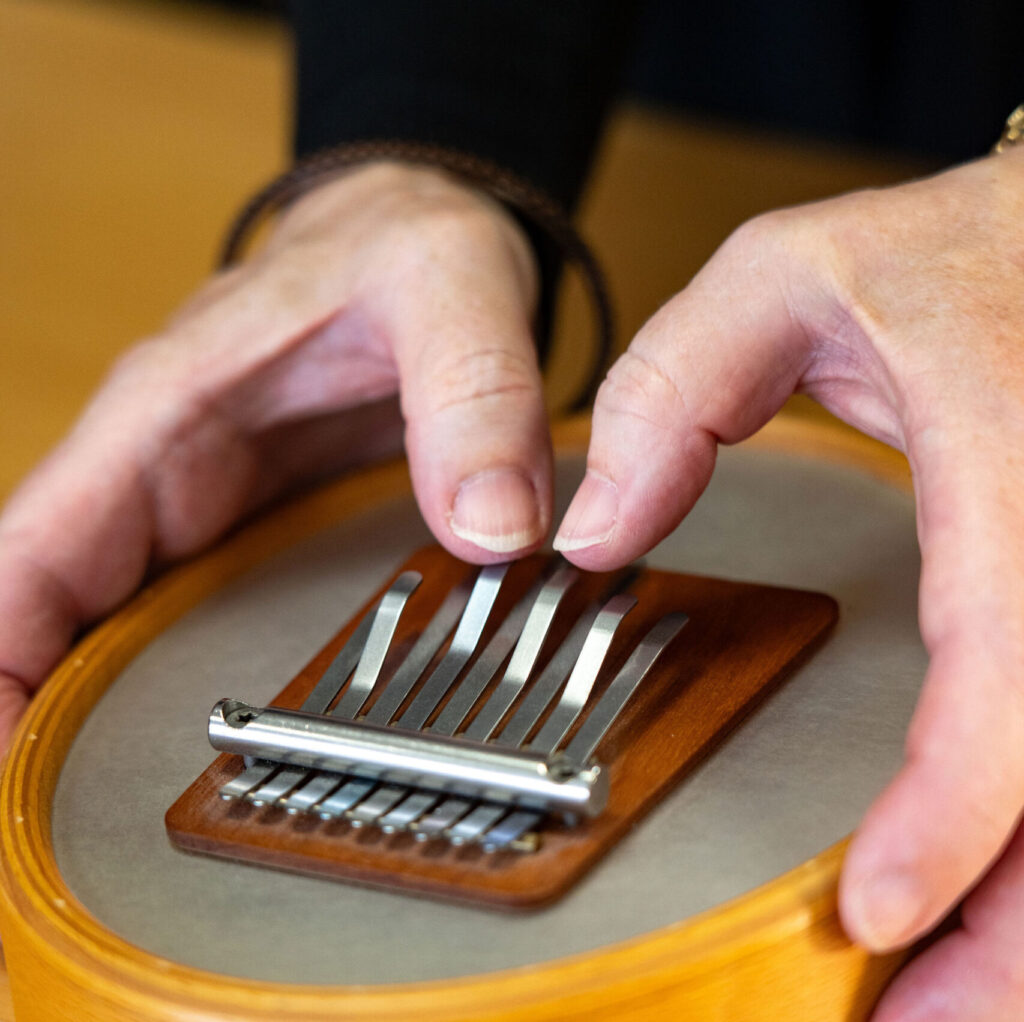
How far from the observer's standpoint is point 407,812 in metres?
0.52

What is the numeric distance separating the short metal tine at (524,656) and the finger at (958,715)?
16cm

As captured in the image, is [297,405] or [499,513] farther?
[297,405]

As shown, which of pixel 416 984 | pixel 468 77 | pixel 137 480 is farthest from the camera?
pixel 468 77

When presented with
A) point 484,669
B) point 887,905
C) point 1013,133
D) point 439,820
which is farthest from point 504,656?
point 1013,133

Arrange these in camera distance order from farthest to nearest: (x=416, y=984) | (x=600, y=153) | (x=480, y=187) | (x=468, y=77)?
(x=600, y=153) → (x=468, y=77) → (x=480, y=187) → (x=416, y=984)

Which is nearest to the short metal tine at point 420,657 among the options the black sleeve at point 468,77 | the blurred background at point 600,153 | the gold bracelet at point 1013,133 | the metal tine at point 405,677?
the metal tine at point 405,677

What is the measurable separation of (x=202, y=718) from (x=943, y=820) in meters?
0.33

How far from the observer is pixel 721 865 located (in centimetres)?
49

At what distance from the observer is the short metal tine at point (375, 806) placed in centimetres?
52

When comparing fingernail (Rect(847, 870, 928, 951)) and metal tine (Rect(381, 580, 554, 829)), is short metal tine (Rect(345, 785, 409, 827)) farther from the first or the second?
fingernail (Rect(847, 870, 928, 951))

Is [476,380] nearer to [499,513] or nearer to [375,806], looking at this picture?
[499,513]

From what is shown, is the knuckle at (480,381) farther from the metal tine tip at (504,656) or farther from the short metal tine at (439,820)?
the short metal tine at (439,820)

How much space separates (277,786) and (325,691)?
66mm

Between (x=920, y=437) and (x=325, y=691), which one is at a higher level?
(x=920, y=437)
